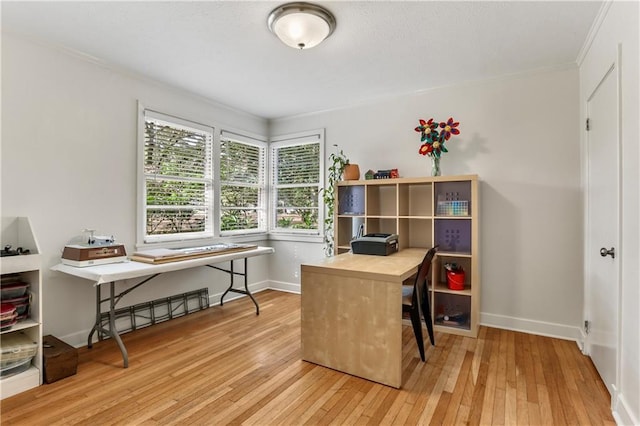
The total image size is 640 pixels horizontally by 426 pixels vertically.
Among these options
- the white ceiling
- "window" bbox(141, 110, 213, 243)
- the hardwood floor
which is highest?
the white ceiling

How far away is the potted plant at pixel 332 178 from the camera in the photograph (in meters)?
3.92

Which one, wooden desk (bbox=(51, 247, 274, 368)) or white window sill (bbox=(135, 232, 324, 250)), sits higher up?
white window sill (bbox=(135, 232, 324, 250))

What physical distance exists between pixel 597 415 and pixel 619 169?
1.43m

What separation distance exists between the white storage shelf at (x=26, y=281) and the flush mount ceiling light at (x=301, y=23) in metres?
2.30

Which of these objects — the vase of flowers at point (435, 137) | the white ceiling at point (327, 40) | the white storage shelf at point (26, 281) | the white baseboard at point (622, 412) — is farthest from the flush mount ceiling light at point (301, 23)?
the white baseboard at point (622, 412)

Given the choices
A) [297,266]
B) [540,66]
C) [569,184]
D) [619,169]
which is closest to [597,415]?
[619,169]

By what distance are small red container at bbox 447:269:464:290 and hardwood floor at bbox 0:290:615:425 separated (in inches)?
18.5

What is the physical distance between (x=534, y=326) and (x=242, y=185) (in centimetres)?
371

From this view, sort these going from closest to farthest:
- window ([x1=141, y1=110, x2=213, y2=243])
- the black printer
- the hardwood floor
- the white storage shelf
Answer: the hardwood floor
the white storage shelf
the black printer
window ([x1=141, y1=110, x2=213, y2=243])

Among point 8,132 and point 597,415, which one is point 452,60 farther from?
point 8,132

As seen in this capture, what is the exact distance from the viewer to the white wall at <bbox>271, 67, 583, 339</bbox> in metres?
3.06

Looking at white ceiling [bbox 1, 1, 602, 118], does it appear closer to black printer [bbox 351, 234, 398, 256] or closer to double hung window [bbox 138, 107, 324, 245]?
double hung window [bbox 138, 107, 324, 245]

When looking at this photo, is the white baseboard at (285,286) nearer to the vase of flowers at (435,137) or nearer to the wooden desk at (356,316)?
the wooden desk at (356,316)

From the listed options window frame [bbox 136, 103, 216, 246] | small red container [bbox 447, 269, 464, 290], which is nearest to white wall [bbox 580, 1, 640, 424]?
small red container [bbox 447, 269, 464, 290]
